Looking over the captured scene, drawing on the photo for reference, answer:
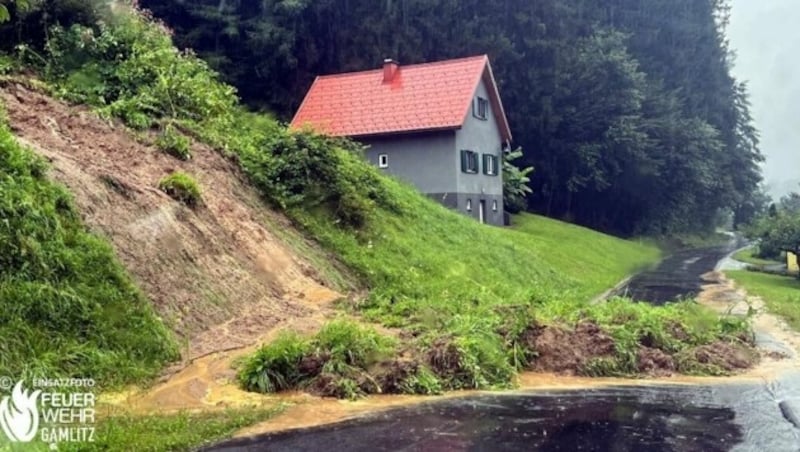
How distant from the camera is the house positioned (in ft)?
104

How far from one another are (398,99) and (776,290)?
55.4ft

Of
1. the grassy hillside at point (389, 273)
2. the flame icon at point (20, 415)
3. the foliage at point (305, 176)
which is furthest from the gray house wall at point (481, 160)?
the flame icon at point (20, 415)

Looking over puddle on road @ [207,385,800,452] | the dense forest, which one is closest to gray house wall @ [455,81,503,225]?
the dense forest

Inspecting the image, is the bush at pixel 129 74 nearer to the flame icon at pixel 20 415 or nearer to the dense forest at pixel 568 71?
the flame icon at pixel 20 415

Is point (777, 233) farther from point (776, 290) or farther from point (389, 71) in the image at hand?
point (389, 71)

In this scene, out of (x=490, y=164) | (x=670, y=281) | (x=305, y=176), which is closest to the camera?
(x=305, y=176)

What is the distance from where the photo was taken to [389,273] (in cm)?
1767

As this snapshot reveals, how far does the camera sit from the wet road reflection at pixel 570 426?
768 centimetres

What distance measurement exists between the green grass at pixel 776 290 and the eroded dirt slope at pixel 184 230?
12.0 metres

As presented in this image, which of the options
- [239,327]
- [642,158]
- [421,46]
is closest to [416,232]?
[239,327]

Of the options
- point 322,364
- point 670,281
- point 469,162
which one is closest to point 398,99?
point 469,162

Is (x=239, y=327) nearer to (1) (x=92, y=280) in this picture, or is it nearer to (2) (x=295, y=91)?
(1) (x=92, y=280)

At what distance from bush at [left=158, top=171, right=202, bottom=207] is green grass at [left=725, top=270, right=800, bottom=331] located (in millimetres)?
13652

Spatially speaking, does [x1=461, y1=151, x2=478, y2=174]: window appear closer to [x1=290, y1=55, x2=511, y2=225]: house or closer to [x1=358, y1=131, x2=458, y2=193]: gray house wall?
[x1=290, y1=55, x2=511, y2=225]: house
